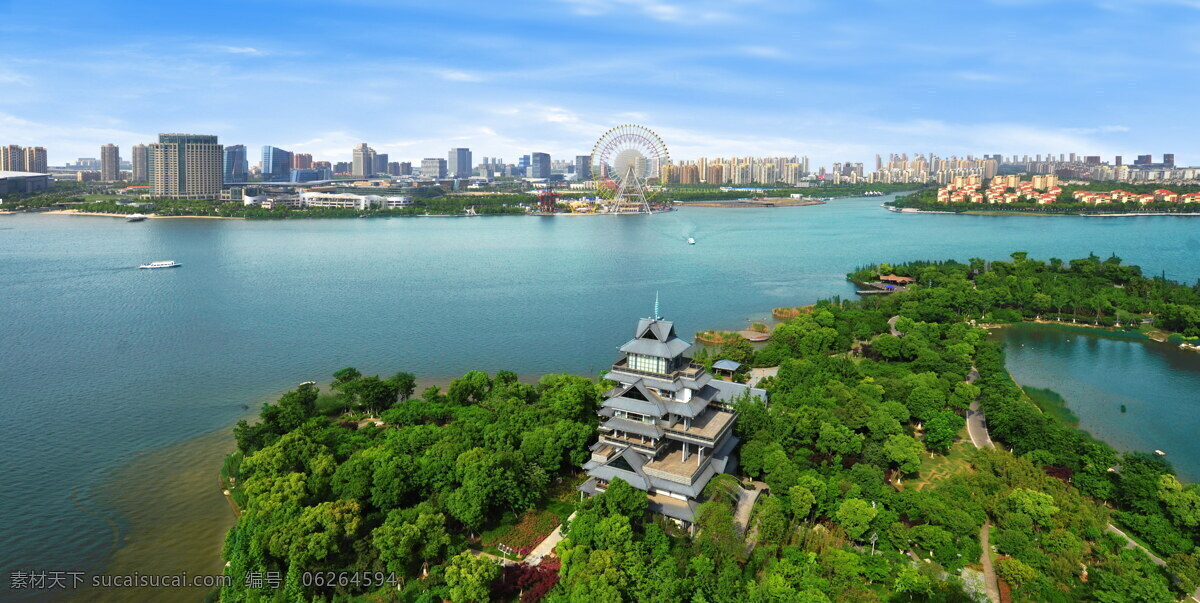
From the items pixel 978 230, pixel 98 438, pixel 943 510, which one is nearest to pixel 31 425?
pixel 98 438

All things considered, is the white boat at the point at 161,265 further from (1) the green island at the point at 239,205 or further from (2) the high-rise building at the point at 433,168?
(2) the high-rise building at the point at 433,168

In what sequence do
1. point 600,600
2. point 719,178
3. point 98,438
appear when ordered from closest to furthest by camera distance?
point 600,600
point 98,438
point 719,178

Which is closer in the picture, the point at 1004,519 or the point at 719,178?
the point at 1004,519

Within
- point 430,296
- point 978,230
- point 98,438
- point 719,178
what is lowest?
point 98,438

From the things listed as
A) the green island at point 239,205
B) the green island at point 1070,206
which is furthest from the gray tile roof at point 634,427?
the green island at point 1070,206

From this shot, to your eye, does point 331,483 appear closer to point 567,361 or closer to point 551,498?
point 551,498

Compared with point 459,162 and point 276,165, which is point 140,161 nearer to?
point 276,165
